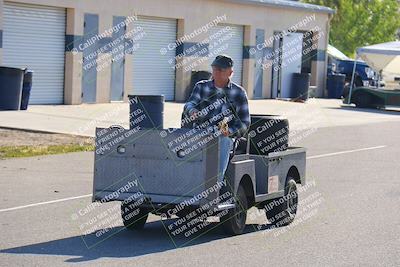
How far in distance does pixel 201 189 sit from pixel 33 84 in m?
18.9

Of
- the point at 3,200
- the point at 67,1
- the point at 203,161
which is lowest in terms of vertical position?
the point at 3,200

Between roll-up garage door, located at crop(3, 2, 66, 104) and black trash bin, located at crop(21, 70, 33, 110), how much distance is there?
60.7 inches

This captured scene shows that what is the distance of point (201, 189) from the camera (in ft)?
31.1

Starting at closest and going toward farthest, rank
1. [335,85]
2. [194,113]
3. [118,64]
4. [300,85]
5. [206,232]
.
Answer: [194,113]
[206,232]
[118,64]
[300,85]
[335,85]

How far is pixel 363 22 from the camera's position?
56.3 metres

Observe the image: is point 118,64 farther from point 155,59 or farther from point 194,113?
point 194,113

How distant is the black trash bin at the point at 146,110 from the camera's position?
68.1 ft

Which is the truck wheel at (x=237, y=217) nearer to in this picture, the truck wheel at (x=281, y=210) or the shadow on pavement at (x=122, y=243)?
the shadow on pavement at (x=122, y=243)

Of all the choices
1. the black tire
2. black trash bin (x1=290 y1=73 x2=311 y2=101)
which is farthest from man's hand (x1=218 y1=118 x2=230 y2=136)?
black trash bin (x1=290 y1=73 x2=311 y2=101)

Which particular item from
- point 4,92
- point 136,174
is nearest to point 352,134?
point 4,92

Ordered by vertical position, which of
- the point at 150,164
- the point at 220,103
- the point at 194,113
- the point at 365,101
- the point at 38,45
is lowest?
the point at 365,101

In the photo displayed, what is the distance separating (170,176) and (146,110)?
12433 mm

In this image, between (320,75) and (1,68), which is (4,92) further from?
(320,75)

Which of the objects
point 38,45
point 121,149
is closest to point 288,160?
point 121,149
